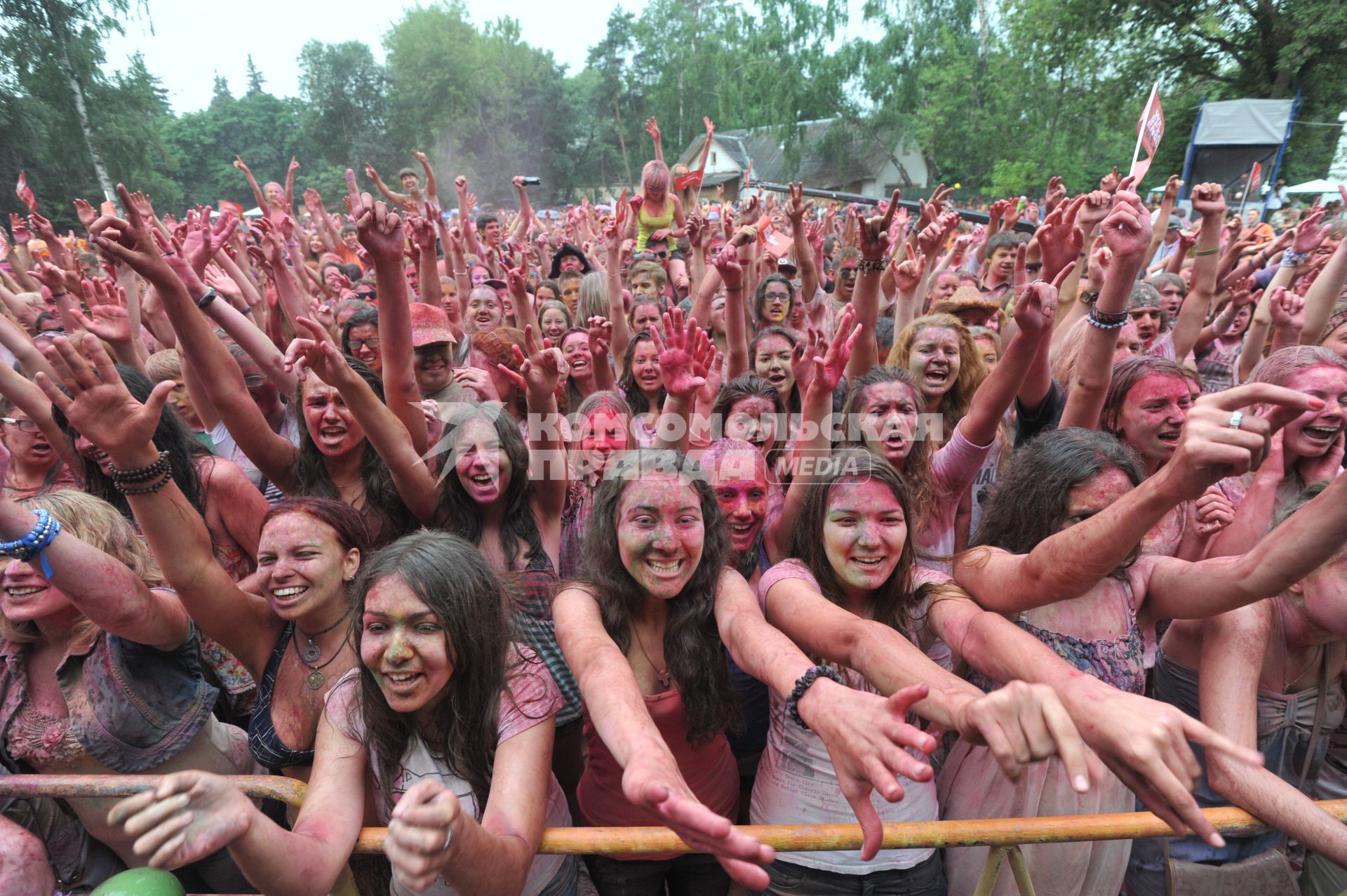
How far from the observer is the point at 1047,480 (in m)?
2.19

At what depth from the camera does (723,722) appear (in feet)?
7.18

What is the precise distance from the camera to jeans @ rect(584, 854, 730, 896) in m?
2.14

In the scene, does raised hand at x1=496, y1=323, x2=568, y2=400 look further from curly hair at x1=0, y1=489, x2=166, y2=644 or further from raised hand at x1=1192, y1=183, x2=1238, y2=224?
raised hand at x1=1192, y1=183, x2=1238, y2=224

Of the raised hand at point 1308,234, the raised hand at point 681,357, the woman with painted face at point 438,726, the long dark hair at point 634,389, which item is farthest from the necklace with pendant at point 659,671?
the raised hand at point 1308,234

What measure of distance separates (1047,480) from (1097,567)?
44 centimetres

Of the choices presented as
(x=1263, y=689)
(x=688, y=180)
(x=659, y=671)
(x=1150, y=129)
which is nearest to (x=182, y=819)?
(x=659, y=671)

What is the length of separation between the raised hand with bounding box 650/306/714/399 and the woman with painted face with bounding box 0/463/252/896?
1.66 metres

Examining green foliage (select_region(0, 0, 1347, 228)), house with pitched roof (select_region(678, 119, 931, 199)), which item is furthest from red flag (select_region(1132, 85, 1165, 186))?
house with pitched roof (select_region(678, 119, 931, 199))

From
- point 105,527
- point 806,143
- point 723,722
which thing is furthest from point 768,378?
point 806,143

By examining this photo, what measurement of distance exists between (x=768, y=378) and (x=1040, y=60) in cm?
3285

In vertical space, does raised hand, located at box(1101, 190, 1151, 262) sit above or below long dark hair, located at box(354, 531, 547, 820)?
above

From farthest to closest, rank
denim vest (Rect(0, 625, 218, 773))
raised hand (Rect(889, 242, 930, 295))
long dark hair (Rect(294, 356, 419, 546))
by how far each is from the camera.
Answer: raised hand (Rect(889, 242, 930, 295)) → long dark hair (Rect(294, 356, 419, 546)) → denim vest (Rect(0, 625, 218, 773))

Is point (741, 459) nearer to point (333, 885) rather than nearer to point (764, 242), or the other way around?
point (333, 885)

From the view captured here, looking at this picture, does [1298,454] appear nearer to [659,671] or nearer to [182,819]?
[659,671]
